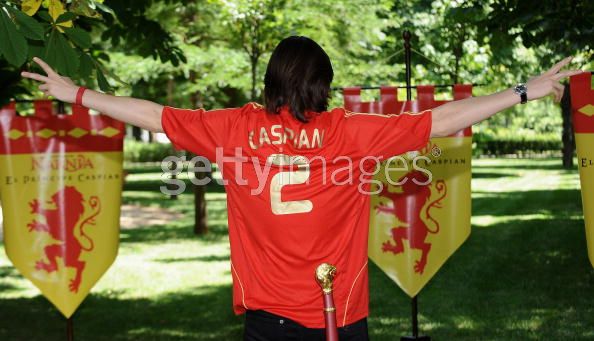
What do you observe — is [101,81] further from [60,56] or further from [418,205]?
[418,205]

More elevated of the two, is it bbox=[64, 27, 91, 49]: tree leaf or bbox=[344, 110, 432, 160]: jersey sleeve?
bbox=[64, 27, 91, 49]: tree leaf

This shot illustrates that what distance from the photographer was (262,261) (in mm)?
3367

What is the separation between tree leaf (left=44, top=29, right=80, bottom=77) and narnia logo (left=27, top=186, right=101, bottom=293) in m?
2.47

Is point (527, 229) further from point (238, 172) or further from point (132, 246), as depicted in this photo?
point (238, 172)

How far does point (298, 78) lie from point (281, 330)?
36.8 inches

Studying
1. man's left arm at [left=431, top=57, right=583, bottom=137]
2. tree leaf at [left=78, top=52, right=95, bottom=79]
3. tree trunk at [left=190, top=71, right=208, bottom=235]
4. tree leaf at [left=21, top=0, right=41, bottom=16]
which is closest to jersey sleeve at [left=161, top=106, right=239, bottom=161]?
man's left arm at [left=431, top=57, right=583, bottom=137]

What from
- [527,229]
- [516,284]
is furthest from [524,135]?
[516,284]

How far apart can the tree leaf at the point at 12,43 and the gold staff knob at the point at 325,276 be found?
7.57ft

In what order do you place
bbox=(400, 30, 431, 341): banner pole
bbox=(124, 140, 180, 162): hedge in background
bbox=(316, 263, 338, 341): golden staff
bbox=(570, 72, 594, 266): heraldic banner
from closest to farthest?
bbox=(316, 263, 338, 341): golden staff → bbox=(570, 72, 594, 266): heraldic banner → bbox=(400, 30, 431, 341): banner pole → bbox=(124, 140, 180, 162): hedge in background

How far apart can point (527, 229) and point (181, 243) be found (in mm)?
6839

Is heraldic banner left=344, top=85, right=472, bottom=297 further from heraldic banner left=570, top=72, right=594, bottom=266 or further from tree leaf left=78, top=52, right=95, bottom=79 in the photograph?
tree leaf left=78, top=52, right=95, bottom=79

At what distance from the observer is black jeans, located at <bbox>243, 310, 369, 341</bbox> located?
3318 millimetres

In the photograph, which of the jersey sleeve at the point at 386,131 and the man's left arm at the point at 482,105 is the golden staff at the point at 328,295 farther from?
the man's left arm at the point at 482,105

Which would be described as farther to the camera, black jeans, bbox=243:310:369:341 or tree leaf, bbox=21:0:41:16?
tree leaf, bbox=21:0:41:16
